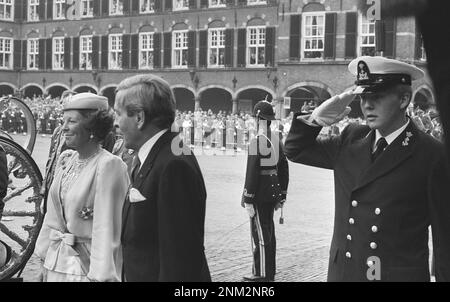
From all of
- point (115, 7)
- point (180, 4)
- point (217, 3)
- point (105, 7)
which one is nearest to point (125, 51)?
point (115, 7)

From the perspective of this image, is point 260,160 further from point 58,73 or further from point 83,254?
point 58,73

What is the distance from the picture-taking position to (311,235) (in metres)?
8.38

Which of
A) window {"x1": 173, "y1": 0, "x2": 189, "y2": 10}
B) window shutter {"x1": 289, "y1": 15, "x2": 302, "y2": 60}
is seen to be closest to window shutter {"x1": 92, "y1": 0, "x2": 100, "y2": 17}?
window {"x1": 173, "y1": 0, "x2": 189, "y2": 10}

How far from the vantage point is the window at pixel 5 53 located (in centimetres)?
4099

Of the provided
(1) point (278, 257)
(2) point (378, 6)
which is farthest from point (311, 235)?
(2) point (378, 6)

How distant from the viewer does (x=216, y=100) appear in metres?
35.5

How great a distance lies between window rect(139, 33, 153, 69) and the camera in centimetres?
3559

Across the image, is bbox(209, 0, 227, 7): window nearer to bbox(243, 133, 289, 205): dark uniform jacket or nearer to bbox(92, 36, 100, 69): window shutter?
bbox(92, 36, 100, 69): window shutter

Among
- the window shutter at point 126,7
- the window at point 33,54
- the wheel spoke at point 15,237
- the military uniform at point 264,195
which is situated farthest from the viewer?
the window at point 33,54

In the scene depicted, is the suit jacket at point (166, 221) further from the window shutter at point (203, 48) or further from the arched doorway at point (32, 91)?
the arched doorway at point (32, 91)

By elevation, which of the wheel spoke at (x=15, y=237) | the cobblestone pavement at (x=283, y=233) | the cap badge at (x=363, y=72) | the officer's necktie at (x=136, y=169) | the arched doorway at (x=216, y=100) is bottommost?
the cobblestone pavement at (x=283, y=233)

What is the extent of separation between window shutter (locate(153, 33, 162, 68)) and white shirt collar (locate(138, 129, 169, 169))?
32779mm

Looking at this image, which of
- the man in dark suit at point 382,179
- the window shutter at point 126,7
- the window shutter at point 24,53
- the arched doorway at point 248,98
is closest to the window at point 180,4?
the window shutter at point 126,7

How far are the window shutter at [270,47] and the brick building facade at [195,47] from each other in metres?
0.05
